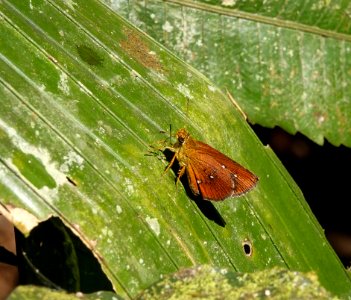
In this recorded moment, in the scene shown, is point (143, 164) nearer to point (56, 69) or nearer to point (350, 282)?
point (56, 69)

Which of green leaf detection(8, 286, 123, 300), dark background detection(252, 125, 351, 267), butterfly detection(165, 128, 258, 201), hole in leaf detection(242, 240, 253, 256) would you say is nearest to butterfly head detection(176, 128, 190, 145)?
butterfly detection(165, 128, 258, 201)

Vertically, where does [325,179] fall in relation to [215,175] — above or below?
below

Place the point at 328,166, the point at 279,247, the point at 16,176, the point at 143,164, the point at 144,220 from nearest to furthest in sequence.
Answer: the point at 16,176 → the point at 144,220 → the point at 143,164 → the point at 279,247 → the point at 328,166

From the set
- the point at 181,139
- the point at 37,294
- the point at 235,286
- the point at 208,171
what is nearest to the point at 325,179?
the point at 208,171

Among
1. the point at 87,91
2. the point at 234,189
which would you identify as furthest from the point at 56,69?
the point at 234,189

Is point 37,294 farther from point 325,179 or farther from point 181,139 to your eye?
point 325,179

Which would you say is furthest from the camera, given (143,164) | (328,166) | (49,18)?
(328,166)

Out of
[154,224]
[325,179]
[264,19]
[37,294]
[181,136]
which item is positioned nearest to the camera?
[37,294]
